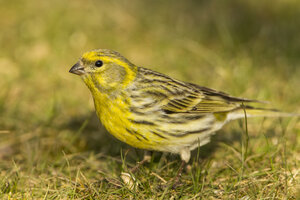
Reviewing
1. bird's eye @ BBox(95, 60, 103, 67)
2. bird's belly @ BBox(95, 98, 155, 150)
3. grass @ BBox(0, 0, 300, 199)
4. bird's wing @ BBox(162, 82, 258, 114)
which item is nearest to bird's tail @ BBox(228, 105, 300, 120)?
bird's wing @ BBox(162, 82, 258, 114)

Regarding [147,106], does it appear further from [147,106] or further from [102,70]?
[102,70]

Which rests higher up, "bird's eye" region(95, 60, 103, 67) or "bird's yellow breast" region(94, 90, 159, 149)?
"bird's eye" region(95, 60, 103, 67)

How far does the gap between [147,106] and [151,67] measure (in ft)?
9.67

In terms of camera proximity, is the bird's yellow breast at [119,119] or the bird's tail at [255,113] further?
the bird's tail at [255,113]

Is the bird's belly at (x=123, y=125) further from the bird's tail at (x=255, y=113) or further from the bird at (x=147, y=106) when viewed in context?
the bird's tail at (x=255, y=113)

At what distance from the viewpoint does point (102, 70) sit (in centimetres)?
425

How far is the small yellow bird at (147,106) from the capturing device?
4070 millimetres

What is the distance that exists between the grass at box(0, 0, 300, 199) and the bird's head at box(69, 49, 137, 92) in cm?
65

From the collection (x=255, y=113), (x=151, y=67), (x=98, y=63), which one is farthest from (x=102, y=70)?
(x=151, y=67)

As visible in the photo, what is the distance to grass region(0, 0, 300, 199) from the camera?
12.9 ft

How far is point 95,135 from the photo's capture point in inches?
219

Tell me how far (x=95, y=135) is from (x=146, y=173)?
1503 mm

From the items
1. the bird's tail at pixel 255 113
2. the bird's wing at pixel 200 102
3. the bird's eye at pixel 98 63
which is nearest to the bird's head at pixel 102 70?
the bird's eye at pixel 98 63

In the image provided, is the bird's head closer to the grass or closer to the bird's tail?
the grass
